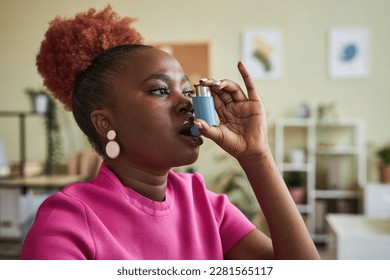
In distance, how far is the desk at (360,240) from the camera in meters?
1.53

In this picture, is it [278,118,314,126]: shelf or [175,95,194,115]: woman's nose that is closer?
[175,95,194,115]: woman's nose

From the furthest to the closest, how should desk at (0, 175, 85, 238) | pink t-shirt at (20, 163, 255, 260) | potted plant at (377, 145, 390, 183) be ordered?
potted plant at (377, 145, 390, 183) → desk at (0, 175, 85, 238) → pink t-shirt at (20, 163, 255, 260)

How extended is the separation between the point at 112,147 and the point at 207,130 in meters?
0.16

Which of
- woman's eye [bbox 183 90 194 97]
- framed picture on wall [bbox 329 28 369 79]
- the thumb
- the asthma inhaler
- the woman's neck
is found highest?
framed picture on wall [bbox 329 28 369 79]

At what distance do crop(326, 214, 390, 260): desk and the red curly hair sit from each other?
1.14m

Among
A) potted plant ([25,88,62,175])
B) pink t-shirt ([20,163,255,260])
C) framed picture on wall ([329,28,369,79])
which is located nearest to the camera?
pink t-shirt ([20,163,255,260])

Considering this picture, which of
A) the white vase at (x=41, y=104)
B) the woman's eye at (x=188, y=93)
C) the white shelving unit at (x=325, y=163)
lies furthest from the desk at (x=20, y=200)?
the woman's eye at (x=188, y=93)

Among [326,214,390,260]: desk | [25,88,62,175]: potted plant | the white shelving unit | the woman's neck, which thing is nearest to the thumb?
the woman's neck

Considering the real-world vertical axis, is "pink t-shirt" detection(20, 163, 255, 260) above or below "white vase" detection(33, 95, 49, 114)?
below

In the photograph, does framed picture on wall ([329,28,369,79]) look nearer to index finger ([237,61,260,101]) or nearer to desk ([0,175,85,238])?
desk ([0,175,85,238])

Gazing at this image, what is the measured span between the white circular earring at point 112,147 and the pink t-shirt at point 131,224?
3cm

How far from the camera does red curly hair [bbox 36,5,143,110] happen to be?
0.69 meters

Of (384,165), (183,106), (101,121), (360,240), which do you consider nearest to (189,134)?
(183,106)
